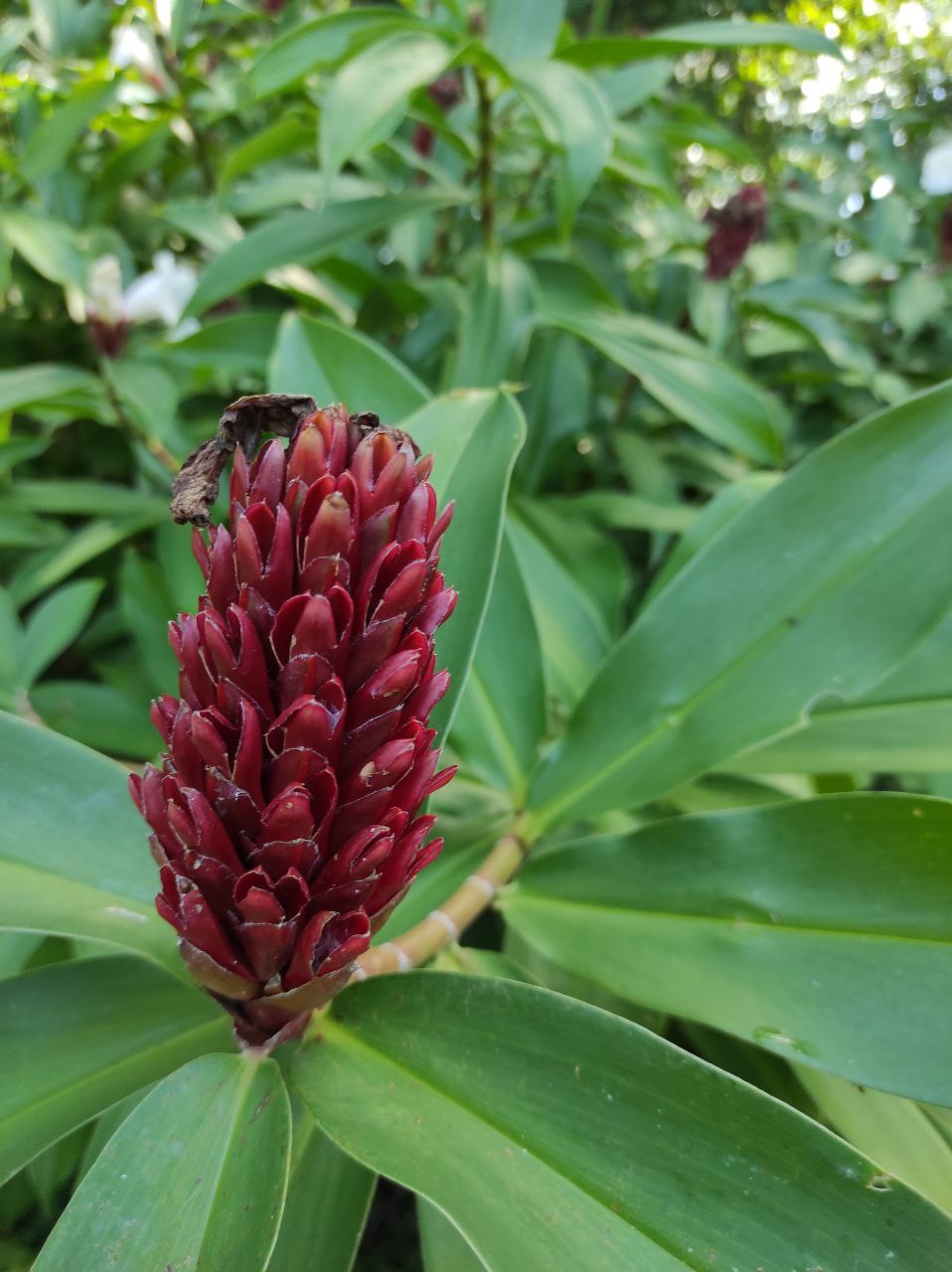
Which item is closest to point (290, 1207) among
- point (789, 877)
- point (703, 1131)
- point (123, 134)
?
point (703, 1131)

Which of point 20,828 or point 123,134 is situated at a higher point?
point 123,134

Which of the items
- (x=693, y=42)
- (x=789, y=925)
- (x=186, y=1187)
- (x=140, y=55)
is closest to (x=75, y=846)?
(x=186, y=1187)

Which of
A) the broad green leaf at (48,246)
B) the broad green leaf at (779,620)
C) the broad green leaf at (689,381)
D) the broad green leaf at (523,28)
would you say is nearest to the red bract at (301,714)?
the broad green leaf at (779,620)

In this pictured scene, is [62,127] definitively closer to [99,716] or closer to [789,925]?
[99,716]

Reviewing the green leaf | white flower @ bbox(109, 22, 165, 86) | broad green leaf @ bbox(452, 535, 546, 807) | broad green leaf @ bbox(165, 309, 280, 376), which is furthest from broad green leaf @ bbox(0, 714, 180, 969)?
white flower @ bbox(109, 22, 165, 86)

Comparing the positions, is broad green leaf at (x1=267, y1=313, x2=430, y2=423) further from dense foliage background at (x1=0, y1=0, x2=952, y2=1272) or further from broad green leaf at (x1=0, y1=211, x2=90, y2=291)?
broad green leaf at (x1=0, y1=211, x2=90, y2=291)

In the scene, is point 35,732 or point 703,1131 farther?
point 35,732

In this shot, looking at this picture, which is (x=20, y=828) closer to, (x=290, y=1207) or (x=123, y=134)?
(x=290, y=1207)

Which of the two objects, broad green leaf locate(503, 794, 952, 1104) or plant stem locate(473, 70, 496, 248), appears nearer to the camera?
broad green leaf locate(503, 794, 952, 1104)
